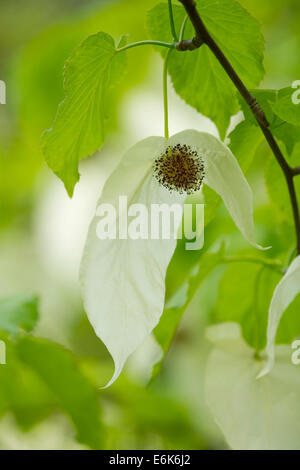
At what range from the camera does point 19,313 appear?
436 mm

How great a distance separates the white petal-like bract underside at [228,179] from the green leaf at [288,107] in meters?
0.04

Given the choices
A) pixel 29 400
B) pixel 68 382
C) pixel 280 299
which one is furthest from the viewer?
pixel 29 400

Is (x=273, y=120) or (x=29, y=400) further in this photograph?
(x=29, y=400)

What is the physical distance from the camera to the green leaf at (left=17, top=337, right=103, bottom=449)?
18.9 inches

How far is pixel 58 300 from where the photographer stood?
89 centimetres

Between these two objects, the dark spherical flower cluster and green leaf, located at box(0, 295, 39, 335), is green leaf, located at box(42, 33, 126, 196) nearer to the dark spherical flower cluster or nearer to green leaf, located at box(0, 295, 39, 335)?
Answer: the dark spherical flower cluster

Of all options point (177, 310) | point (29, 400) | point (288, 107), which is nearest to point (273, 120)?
point (288, 107)

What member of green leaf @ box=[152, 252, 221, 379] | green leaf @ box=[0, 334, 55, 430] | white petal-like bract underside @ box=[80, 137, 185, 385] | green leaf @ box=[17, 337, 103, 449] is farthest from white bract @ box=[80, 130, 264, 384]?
green leaf @ box=[0, 334, 55, 430]

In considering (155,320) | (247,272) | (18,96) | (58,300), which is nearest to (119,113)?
(18,96)

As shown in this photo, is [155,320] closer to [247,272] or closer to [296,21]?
[247,272]

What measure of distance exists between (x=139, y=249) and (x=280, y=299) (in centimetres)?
7

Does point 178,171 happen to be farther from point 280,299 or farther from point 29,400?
point 29,400
